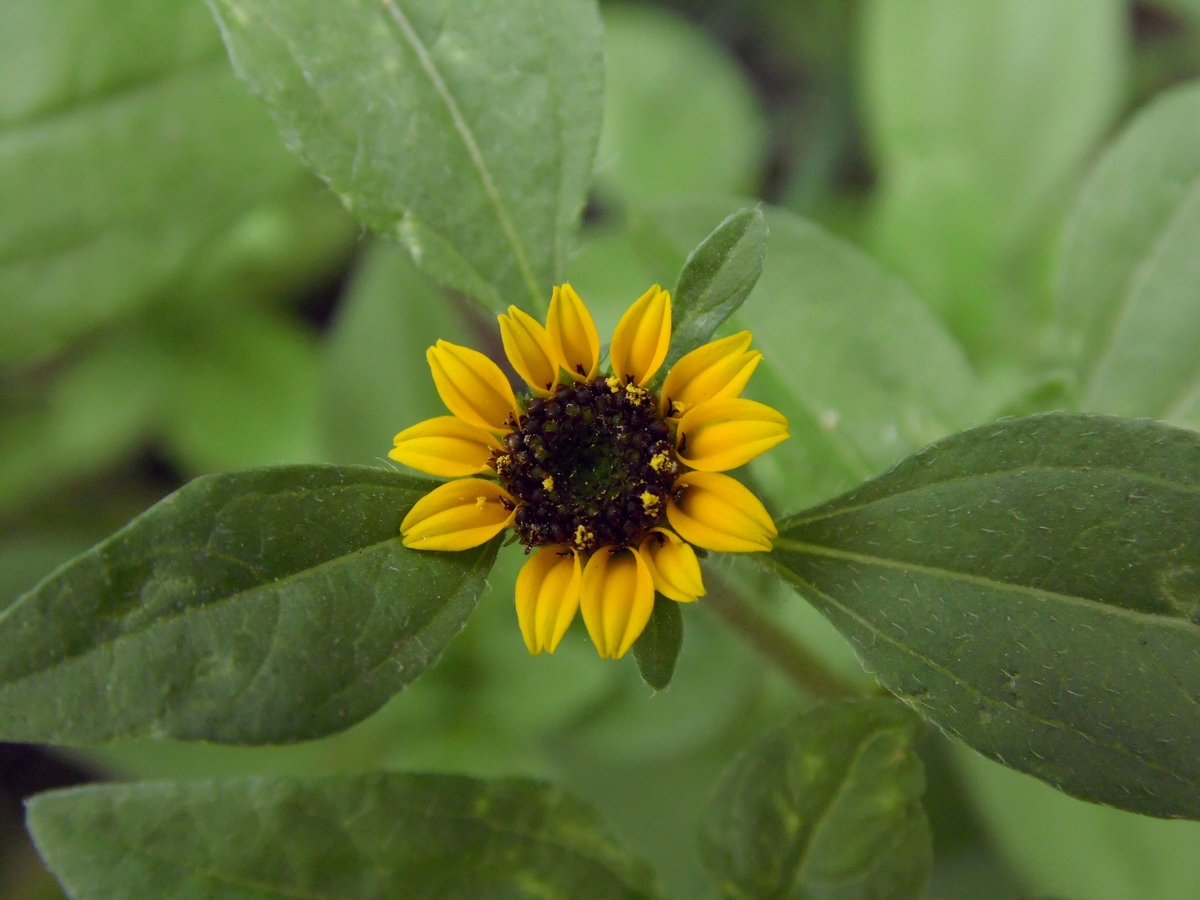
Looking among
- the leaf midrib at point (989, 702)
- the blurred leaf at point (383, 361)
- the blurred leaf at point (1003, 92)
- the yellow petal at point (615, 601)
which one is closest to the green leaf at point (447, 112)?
the yellow petal at point (615, 601)

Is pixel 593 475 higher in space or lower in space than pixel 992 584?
higher

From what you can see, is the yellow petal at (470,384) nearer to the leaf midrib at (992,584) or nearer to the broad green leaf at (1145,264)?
the leaf midrib at (992,584)

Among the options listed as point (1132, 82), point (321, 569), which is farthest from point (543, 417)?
point (1132, 82)

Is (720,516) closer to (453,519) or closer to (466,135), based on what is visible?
(453,519)

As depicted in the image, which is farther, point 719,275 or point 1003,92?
point 1003,92

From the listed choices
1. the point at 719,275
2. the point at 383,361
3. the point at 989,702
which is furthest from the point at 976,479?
the point at 383,361
